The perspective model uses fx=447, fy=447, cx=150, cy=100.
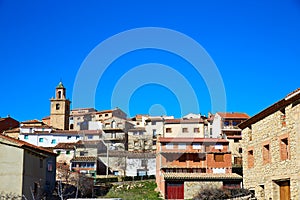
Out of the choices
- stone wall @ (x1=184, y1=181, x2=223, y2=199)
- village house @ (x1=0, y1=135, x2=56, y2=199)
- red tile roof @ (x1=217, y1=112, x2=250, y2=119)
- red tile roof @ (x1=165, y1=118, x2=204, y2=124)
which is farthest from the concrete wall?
red tile roof @ (x1=165, y1=118, x2=204, y2=124)

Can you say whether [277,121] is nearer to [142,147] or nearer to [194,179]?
[194,179]

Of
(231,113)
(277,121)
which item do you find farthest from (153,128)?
(277,121)

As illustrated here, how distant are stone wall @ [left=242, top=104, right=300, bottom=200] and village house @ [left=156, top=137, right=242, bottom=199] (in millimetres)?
11436

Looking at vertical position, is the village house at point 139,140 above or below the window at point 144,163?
above

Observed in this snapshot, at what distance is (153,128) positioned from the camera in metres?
73.6

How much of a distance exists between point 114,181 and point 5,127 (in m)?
36.0

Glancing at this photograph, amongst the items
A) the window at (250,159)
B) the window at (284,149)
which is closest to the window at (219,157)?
the window at (250,159)

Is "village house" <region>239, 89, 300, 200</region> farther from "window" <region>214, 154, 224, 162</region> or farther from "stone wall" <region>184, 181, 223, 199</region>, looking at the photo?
"window" <region>214, 154, 224, 162</region>

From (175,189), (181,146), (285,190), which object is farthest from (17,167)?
(181,146)

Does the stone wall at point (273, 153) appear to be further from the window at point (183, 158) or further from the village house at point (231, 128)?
the village house at point (231, 128)

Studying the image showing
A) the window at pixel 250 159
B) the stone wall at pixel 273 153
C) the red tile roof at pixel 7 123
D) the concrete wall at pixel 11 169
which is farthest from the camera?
the red tile roof at pixel 7 123

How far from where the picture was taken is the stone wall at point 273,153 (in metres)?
18.9

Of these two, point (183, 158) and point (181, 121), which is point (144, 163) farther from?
point (183, 158)

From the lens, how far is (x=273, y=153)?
2139 centimetres
